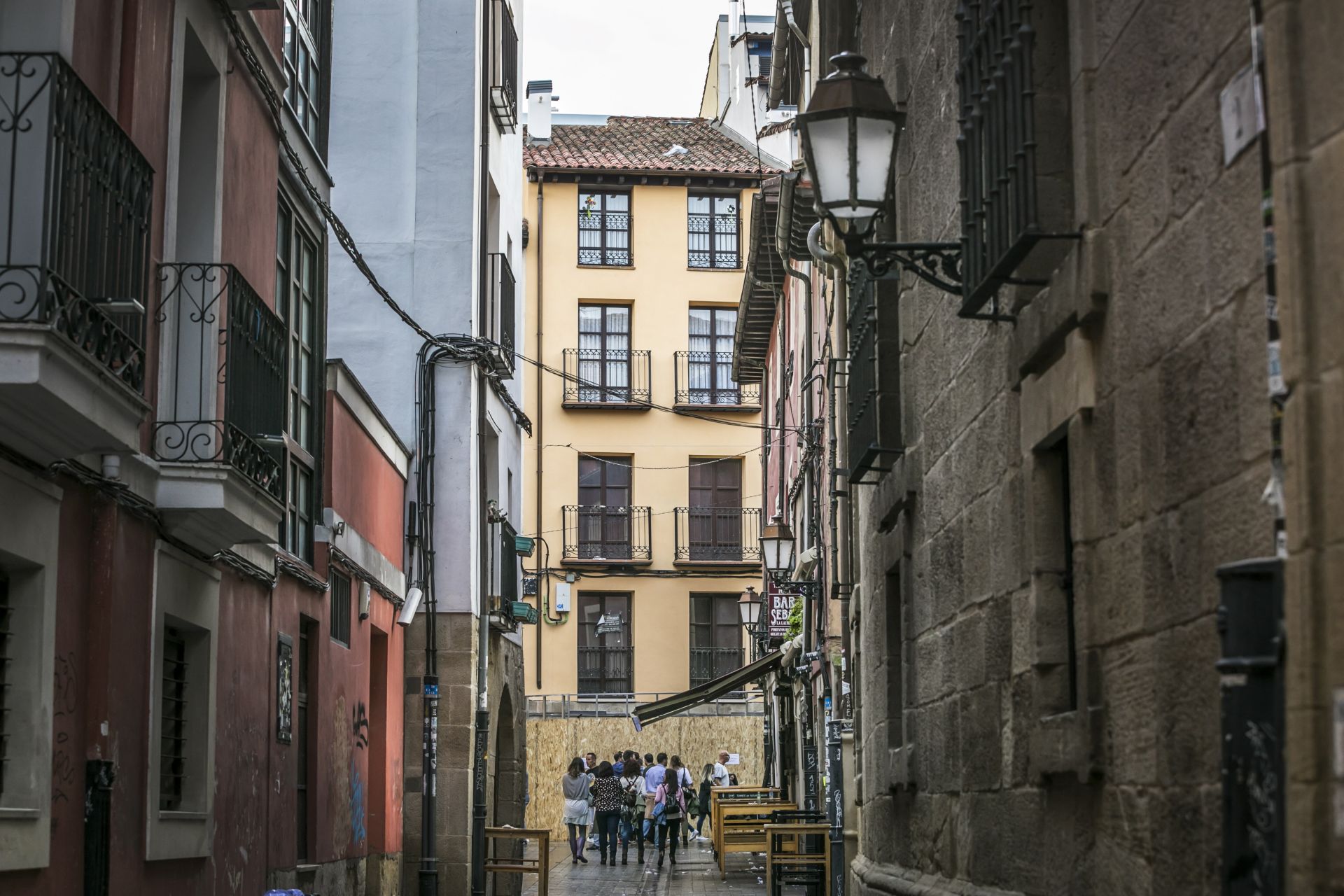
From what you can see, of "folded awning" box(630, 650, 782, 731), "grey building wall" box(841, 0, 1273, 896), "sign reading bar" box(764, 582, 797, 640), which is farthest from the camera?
"folded awning" box(630, 650, 782, 731)

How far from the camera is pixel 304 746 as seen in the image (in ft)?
49.9

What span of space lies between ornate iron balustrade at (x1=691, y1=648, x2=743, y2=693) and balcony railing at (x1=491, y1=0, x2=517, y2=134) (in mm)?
20590

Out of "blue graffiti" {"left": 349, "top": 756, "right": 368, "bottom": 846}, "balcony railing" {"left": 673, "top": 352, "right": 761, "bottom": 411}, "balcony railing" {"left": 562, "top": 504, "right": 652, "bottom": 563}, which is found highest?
"balcony railing" {"left": 673, "top": 352, "right": 761, "bottom": 411}

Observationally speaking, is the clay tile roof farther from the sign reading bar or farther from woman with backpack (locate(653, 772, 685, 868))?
the sign reading bar

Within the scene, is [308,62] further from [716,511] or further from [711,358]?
[716,511]

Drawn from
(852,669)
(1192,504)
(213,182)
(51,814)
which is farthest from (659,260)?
(1192,504)

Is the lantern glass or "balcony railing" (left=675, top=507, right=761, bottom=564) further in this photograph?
"balcony railing" (left=675, top=507, right=761, bottom=564)

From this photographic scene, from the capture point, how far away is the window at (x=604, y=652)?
4369 cm

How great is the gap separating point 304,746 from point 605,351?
1179 inches

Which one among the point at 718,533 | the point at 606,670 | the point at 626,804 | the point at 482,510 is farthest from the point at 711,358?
the point at 482,510

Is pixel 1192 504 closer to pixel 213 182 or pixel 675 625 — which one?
pixel 213 182

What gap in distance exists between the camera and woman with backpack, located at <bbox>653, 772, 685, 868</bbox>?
29.7m

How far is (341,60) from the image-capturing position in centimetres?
2170

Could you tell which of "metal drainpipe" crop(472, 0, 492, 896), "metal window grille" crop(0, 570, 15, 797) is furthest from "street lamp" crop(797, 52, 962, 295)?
"metal drainpipe" crop(472, 0, 492, 896)
